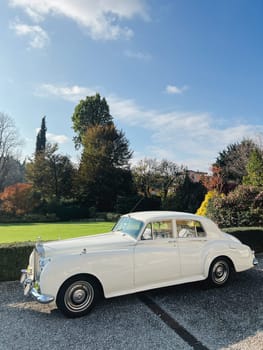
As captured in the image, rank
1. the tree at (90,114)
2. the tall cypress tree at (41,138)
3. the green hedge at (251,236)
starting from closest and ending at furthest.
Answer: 1. the green hedge at (251,236)
2. the tall cypress tree at (41,138)
3. the tree at (90,114)

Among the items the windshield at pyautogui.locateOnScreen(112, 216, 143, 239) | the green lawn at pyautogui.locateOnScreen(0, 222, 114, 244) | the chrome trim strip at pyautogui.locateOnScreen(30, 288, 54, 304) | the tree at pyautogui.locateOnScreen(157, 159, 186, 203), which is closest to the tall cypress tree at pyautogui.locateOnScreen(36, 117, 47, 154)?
the tree at pyautogui.locateOnScreen(157, 159, 186, 203)

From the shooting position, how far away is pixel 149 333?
11.5ft

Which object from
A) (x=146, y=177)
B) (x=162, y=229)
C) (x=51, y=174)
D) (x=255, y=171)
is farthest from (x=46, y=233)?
(x=146, y=177)

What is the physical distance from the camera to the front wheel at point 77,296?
3.89m

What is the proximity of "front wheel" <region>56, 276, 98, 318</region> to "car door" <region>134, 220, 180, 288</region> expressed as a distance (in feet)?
2.48

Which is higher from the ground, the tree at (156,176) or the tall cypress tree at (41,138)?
the tall cypress tree at (41,138)

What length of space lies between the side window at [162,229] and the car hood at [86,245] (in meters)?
0.47

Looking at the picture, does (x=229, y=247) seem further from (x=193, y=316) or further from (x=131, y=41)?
(x=131, y=41)

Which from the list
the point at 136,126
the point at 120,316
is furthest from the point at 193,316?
the point at 136,126

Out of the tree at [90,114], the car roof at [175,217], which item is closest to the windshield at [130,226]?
the car roof at [175,217]

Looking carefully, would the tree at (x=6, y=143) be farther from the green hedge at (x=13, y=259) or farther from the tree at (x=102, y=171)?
the green hedge at (x=13, y=259)

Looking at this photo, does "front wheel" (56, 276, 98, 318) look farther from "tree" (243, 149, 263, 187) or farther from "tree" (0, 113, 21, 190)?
"tree" (0, 113, 21, 190)

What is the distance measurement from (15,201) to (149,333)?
2589 cm

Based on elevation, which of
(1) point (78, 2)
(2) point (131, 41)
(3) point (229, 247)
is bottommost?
(3) point (229, 247)
